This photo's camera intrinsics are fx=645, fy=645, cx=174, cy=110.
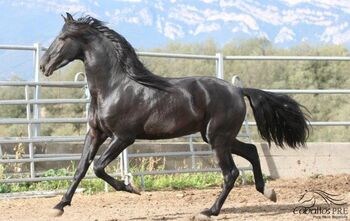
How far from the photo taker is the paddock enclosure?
7.52 m

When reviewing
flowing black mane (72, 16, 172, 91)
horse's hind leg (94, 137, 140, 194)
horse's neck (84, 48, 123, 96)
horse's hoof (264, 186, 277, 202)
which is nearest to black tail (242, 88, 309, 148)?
horse's hoof (264, 186, 277, 202)

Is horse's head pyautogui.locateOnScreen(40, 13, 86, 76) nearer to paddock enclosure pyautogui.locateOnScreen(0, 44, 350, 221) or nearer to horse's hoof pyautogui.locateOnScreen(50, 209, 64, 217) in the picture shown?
horse's hoof pyautogui.locateOnScreen(50, 209, 64, 217)

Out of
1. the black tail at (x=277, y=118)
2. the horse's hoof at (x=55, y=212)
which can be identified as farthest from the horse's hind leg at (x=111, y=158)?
the black tail at (x=277, y=118)

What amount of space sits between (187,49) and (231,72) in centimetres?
718

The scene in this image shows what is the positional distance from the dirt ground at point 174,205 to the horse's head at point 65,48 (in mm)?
1589

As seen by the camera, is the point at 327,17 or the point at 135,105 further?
the point at 327,17

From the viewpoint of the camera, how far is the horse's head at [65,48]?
7105 mm

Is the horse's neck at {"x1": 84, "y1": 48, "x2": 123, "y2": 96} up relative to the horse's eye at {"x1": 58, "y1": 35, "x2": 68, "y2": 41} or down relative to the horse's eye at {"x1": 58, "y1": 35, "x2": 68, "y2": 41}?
down

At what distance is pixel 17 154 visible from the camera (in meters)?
9.27

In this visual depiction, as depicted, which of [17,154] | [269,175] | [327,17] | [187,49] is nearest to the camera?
[17,154]

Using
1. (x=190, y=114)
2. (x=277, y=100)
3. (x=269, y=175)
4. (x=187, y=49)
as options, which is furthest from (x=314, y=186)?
(x=187, y=49)

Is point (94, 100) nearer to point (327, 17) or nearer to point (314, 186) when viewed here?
point (314, 186)

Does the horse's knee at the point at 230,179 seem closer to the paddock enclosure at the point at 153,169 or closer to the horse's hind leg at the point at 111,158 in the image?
the paddock enclosure at the point at 153,169
